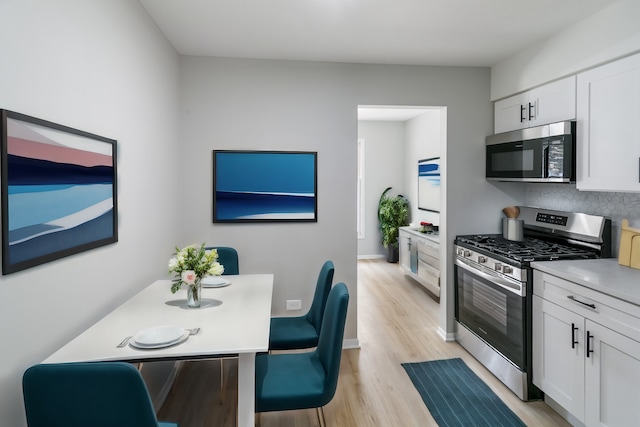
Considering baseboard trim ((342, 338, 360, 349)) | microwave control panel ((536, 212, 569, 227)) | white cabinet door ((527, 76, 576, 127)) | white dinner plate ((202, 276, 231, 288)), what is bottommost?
baseboard trim ((342, 338, 360, 349))

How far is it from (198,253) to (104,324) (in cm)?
57

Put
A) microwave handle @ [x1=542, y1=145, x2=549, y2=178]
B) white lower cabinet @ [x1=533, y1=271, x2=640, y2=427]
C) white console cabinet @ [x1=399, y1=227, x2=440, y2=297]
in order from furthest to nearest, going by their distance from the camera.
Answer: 1. white console cabinet @ [x1=399, y1=227, x2=440, y2=297]
2. microwave handle @ [x1=542, y1=145, x2=549, y2=178]
3. white lower cabinet @ [x1=533, y1=271, x2=640, y2=427]

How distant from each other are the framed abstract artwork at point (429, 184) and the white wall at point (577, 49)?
2230 millimetres

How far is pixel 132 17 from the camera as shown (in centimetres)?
231

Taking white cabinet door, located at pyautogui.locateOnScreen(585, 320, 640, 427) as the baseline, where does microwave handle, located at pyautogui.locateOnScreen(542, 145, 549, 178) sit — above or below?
above

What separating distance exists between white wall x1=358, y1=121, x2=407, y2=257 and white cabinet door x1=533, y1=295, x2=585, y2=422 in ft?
16.1

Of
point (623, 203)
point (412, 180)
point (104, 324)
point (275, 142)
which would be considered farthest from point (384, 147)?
point (104, 324)

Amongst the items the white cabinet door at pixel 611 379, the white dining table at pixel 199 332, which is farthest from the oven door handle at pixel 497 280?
the white dining table at pixel 199 332

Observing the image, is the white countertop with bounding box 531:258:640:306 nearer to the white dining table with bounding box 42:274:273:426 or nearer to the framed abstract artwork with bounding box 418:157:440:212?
the white dining table with bounding box 42:274:273:426

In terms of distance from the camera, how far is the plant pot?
23.5 ft

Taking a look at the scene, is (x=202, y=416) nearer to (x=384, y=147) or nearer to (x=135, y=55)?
(x=135, y=55)

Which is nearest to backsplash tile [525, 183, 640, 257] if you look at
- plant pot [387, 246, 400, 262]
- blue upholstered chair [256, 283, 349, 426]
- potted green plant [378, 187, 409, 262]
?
blue upholstered chair [256, 283, 349, 426]

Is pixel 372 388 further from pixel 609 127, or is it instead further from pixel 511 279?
pixel 609 127

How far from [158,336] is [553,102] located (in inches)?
119
